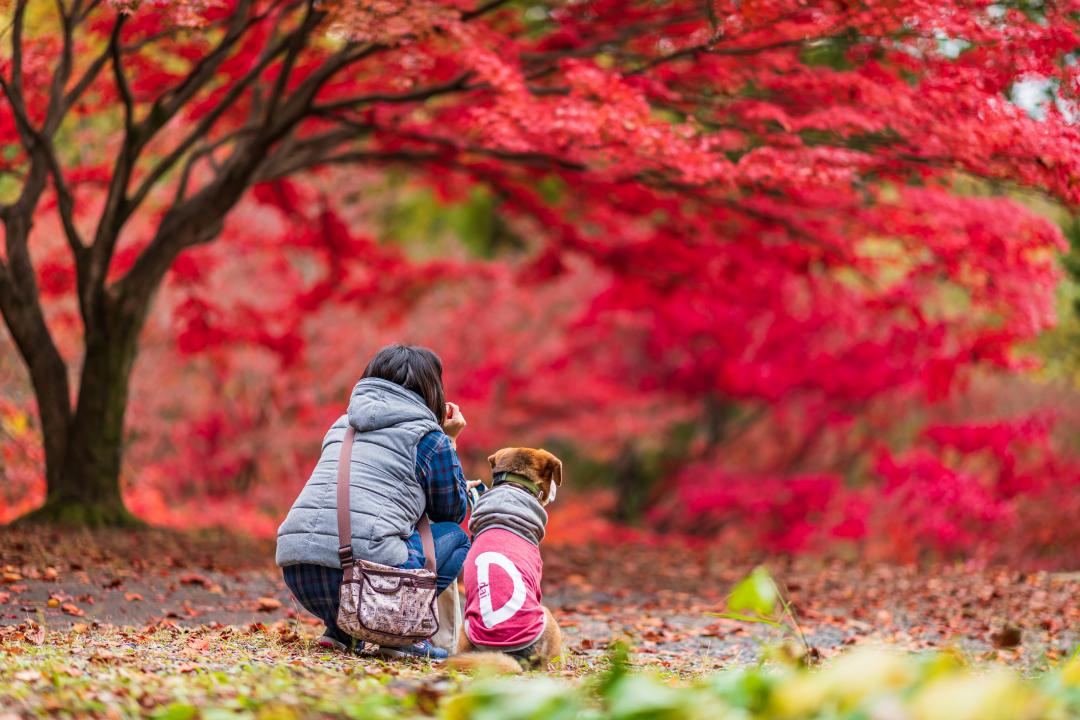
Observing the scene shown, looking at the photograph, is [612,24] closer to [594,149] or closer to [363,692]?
[594,149]

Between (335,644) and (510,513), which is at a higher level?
(510,513)

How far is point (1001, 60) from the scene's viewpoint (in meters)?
5.91

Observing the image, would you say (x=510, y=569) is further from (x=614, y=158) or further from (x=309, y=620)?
(x=614, y=158)

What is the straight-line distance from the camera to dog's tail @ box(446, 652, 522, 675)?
12.2 feet

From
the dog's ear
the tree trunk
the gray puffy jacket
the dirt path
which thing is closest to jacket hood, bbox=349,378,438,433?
the gray puffy jacket

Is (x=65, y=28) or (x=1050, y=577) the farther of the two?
(x=1050, y=577)

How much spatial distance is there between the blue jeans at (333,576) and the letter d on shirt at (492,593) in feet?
0.93

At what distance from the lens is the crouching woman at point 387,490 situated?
388 cm

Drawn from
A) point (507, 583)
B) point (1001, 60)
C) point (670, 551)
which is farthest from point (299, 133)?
point (507, 583)

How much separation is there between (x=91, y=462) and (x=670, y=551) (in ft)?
18.4

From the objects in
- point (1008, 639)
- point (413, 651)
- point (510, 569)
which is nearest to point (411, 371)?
point (510, 569)

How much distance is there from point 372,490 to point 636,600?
12.5ft

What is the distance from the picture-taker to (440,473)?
4.02 metres

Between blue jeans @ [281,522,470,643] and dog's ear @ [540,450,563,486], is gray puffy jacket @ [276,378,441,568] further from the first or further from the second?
dog's ear @ [540,450,563,486]
